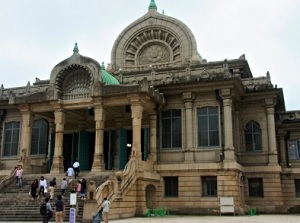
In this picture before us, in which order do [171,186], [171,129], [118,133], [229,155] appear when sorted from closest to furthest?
1. [229,155]
2. [171,186]
3. [171,129]
4. [118,133]

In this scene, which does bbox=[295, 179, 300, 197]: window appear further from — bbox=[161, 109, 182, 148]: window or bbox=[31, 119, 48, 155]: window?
bbox=[31, 119, 48, 155]: window

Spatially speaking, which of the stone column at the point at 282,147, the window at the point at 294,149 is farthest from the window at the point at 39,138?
the window at the point at 294,149

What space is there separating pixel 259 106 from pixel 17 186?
1886 centimetres

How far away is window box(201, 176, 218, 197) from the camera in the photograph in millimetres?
27094

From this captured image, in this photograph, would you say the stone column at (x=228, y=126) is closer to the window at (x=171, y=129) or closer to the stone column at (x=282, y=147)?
the window at (x=171, y=129)

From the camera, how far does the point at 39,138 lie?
33375 millimetres

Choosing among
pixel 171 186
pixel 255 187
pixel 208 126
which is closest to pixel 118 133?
pixel 171 186

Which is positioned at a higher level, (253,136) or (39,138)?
(39,138)

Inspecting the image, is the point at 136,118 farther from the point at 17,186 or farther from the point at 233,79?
the point at 17,186

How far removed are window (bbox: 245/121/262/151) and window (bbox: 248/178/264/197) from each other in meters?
2.38

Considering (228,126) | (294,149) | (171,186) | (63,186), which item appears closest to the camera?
(63,186)

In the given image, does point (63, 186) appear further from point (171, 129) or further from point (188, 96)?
point (188, 96)

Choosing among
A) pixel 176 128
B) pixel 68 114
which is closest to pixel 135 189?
pixel 176 128

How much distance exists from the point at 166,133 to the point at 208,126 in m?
3.21
